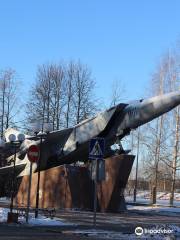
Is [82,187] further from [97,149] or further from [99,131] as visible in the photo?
[97,149]

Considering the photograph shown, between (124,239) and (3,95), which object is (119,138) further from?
(3,95)

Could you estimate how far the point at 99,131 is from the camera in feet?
87.6

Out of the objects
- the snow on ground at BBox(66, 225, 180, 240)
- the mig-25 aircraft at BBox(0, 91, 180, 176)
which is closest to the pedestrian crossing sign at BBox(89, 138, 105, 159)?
the snow on ground at BBox(66, 225, 180, 240)

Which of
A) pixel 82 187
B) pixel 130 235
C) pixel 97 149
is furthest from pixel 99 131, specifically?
pixel 130 235

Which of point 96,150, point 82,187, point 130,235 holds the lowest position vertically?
point 130,235

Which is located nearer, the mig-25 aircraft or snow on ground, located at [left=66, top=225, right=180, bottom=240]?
snow on ground, located at [left=66, top=225, right=180, bottom=240]

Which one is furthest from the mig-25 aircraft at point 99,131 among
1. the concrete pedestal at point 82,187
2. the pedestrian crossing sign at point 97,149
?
the pedestrian crossing sign at point 97,149

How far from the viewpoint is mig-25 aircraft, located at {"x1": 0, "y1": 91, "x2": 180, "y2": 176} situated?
24.7 m

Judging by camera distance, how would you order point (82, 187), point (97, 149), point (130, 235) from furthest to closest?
point (82, 187) → point (97, 149) → point (130, 235)

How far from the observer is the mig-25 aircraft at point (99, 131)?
974 inches

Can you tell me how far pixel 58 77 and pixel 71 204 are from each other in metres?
27.4

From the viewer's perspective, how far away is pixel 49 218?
1891 centimetres

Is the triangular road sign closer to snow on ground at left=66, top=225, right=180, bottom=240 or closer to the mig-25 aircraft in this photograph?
snow on ground at left=66, top=225, right=180, bottom=240

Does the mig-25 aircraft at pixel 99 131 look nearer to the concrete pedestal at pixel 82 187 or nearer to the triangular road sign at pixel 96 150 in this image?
the concrete pedestal at pixel 82 187
